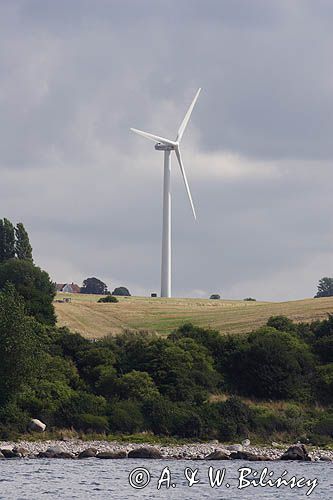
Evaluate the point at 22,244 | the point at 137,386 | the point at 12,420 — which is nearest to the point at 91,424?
the point at 12,420

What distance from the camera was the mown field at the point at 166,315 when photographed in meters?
131

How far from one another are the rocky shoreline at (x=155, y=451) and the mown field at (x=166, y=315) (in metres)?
43.1

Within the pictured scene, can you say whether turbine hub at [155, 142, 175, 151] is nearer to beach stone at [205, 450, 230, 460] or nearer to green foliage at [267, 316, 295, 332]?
green foliage at [267, 316, 295, 332]

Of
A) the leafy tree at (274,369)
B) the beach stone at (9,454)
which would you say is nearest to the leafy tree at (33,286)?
the leafy tree at (274,369)

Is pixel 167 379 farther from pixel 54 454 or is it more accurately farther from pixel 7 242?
pixel 7 242

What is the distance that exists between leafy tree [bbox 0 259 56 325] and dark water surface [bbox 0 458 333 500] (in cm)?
4905

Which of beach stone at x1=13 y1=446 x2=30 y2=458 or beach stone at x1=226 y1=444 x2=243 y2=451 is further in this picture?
beach stone at x1=226 y1=444 x2=243 y2=451

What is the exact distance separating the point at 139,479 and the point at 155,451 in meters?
12.8

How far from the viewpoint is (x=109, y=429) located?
8675 cm

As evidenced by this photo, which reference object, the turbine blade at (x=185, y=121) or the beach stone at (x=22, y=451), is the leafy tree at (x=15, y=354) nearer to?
the beach stone at (x=22, y=451)

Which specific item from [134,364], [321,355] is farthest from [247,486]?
[321,355]

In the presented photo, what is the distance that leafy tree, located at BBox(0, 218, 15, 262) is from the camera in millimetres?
156625

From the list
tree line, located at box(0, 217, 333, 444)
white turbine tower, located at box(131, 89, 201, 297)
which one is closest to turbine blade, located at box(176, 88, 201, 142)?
white turbine tower, located at box(131, 89, 201, 297)

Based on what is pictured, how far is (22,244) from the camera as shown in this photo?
156m
